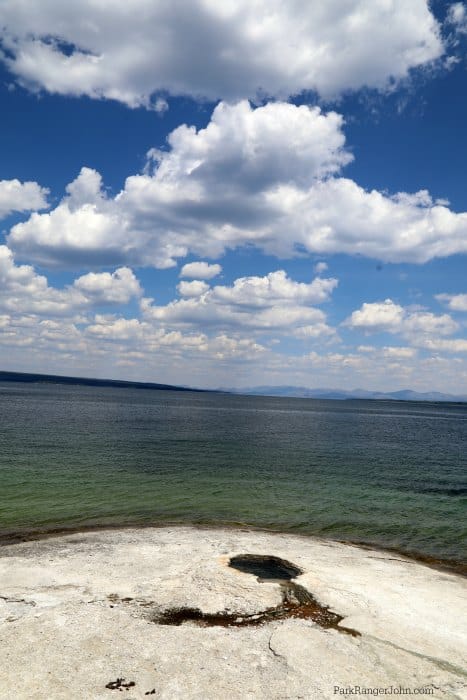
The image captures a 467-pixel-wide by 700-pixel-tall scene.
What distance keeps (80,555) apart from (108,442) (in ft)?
162

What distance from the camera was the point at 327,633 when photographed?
15320 mm

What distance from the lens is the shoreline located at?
82.3 feet

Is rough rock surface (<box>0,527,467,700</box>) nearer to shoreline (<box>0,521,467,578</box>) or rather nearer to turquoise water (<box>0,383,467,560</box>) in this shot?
shoreline (<box>0,521,467,578</box>)

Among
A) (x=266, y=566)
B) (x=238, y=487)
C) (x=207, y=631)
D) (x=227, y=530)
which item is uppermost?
(x=207, y=631)

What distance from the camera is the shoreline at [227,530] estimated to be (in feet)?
82.3

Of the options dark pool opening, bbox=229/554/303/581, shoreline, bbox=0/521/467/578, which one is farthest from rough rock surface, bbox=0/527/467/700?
shoreline, bbox=0/521/467/578

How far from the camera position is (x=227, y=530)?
2923cm

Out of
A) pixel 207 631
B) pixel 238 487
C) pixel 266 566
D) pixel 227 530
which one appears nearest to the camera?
pixel 207 631

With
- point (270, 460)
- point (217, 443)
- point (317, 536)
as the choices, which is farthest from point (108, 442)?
point (317, 536)

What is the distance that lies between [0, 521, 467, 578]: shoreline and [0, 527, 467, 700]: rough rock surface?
178 cm

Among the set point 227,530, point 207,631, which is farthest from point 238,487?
point 207,631

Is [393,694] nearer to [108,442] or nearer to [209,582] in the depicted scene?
[209,582]

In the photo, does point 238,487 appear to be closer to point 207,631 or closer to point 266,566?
point 266,566

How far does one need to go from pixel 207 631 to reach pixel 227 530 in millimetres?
14297
